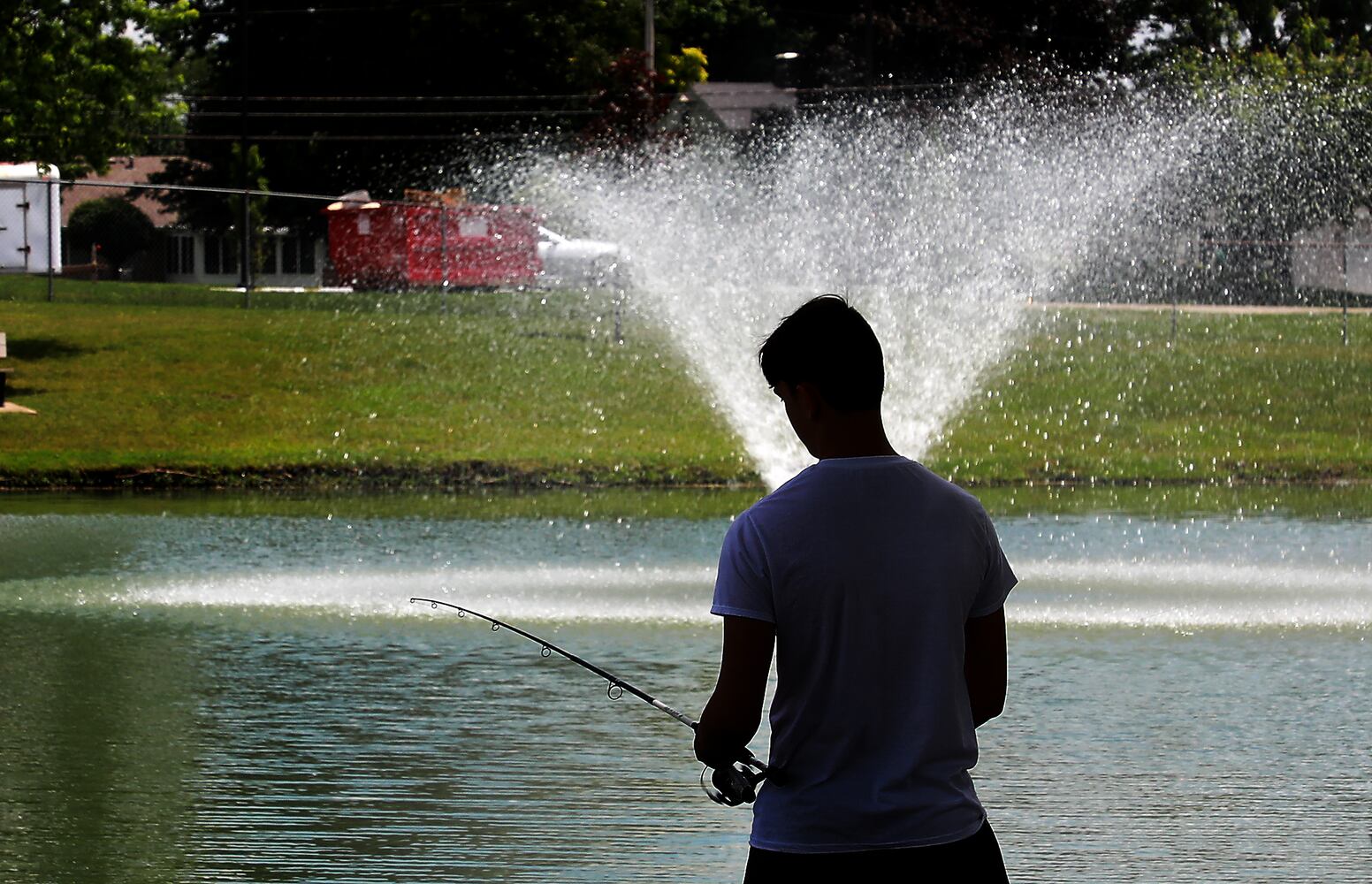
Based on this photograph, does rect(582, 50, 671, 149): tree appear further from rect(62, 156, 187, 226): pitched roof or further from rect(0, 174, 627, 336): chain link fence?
rect(62, 156, 187, 226): pitched roof

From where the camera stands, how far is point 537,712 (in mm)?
8844

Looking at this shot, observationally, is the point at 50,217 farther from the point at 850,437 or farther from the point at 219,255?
the point at 219,255

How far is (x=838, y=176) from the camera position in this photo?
33.7 m

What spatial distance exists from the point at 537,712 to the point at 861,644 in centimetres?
543

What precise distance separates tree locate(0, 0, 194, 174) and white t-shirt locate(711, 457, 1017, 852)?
23.9m

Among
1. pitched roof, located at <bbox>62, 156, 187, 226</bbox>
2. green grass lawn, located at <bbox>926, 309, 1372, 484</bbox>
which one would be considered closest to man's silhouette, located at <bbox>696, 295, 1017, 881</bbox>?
green grass lawn, located at <bbox>926, 309, 1372, 484</bbox>

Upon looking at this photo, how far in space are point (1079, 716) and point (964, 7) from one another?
4285 cm

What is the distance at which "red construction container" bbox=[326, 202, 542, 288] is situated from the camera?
110 feet

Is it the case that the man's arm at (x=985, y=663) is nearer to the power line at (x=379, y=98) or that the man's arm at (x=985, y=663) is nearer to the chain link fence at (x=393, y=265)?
the chain link fence at (x=393, y=265)

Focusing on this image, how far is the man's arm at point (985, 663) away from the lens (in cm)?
377

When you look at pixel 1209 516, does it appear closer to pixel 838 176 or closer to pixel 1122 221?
Answer: pixel 838 176

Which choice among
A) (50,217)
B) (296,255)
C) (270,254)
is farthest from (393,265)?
(270,254)

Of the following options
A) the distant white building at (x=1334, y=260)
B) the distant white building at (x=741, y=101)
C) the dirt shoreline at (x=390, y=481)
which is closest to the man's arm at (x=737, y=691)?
the dirt shoreline at (x=390, y=481)

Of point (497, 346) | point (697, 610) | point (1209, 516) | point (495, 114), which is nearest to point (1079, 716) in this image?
point (697, 610)
